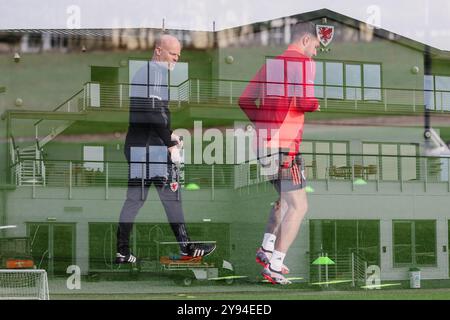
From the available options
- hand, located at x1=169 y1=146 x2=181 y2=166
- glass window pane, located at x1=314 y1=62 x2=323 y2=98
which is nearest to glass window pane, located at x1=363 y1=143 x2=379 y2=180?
glass window pane, located at x1=314 y1=62 x2=323 y2=98

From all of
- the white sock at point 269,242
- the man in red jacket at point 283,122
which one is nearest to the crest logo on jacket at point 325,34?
the man in red jacket at point 283,122

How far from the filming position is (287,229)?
6168 mm

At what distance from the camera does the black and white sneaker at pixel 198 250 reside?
5.87 m

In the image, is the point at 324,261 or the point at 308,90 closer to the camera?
the point at 308,90

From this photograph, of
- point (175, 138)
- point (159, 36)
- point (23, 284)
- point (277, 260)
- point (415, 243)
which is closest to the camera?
point (23, 284)

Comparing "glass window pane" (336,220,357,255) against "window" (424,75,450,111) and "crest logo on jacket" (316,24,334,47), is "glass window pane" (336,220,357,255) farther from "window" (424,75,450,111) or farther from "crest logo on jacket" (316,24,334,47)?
"crest logo on jacket" (316,24,334,47)

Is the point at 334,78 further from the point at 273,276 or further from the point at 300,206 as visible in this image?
the point at 273,276

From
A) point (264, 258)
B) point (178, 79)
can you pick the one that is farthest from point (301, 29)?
point (264, 258)

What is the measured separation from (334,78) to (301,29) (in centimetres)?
35

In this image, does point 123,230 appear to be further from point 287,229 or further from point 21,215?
point 287,229

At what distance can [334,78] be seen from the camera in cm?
601

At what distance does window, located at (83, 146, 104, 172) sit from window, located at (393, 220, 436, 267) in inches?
71.8

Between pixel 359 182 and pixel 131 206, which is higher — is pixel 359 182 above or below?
Answer: above
